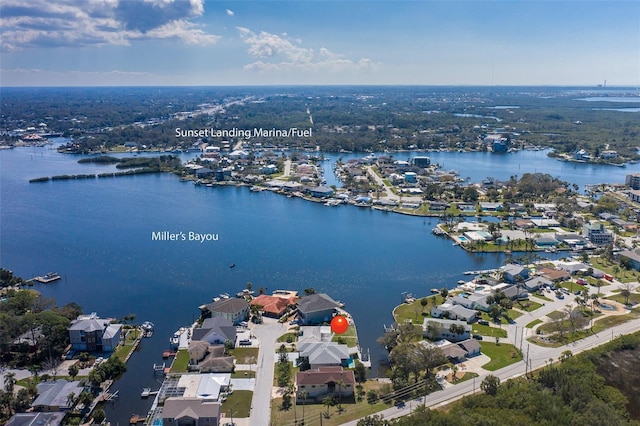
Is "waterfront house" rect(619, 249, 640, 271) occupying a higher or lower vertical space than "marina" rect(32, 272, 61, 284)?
higher

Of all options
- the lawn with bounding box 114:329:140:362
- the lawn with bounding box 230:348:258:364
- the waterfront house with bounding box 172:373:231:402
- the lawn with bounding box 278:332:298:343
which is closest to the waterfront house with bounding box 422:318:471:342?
the lawn with bounding box 278:332:298:343

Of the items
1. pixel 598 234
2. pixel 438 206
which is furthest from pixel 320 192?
pixel 598 234

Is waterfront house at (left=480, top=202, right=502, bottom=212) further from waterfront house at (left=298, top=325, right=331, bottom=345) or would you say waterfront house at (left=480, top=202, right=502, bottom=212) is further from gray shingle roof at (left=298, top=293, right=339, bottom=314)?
waterfront house at (left=298, top=325, right=331, bottom=345)

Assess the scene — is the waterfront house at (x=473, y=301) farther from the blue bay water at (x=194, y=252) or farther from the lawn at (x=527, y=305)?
the blue bay water at (x=194, y=252)

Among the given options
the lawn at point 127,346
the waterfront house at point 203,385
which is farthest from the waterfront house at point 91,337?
the waterfront house at point 203,385

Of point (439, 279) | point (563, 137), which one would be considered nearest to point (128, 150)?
point (439, 279)

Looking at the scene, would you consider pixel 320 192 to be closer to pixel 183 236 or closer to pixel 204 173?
pixel 204 173
